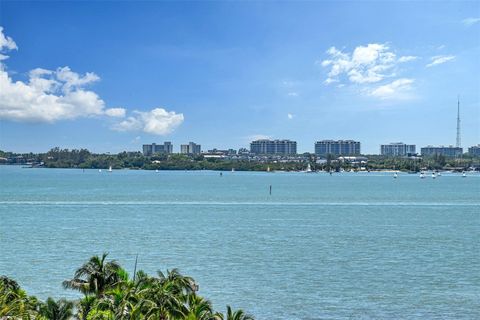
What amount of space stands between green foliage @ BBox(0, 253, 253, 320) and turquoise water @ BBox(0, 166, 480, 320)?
37.0ft

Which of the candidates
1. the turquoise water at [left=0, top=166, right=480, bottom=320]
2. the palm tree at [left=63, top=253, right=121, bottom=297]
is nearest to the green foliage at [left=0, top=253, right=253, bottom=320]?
the palm tree at [left=63, top=253, right=121, bottom=297]

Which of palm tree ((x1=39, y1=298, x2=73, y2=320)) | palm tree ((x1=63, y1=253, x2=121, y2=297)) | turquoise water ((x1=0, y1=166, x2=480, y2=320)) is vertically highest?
palm tree ((x1=63, y1=253, x2=121, y2=297))

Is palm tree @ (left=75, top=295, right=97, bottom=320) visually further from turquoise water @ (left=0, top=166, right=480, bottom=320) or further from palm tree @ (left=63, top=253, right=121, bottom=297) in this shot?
turquoise water @ (left=0, top=166, right=480, bottom=320)

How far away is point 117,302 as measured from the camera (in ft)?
Answer: 72.1

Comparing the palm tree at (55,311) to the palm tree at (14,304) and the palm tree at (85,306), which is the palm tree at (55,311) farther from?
the palm tree at (14,304)

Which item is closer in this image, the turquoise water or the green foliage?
the green foliage

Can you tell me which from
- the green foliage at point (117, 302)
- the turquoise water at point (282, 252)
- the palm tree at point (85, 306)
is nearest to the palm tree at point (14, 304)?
the green foliage at point (117, 302)

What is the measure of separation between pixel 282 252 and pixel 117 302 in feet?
114

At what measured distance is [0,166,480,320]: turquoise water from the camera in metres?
37.9

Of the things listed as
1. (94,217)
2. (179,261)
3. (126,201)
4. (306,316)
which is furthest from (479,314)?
(126,201)

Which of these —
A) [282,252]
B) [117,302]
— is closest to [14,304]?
[117,302]

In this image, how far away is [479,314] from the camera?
34188 mm

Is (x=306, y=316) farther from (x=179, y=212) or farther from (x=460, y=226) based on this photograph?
(x=179, y=212)

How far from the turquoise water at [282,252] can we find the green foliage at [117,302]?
1126cm
